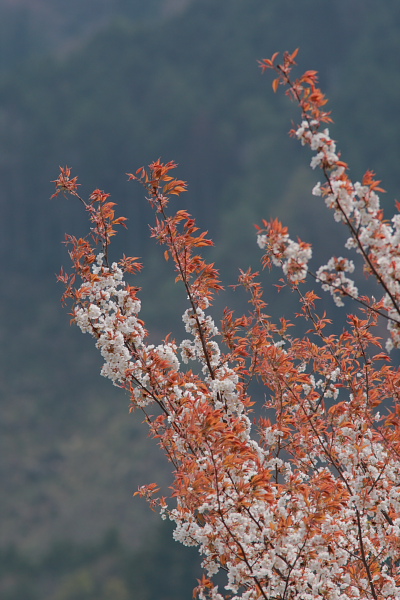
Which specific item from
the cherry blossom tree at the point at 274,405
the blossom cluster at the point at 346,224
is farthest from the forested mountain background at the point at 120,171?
the blossom cluster at the point at 346,224

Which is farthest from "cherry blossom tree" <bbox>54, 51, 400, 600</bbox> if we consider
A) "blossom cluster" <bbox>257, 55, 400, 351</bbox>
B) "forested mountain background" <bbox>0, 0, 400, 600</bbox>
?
"forested mountain background" <bbox>0, 0, 400, 600</bbox>

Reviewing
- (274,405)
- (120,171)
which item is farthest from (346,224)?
(120,171)

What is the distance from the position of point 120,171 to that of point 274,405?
8053cm

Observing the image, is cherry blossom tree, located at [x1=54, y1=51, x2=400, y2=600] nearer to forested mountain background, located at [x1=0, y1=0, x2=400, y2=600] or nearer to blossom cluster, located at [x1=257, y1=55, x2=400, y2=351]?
blossom cluster, located at [x1=257, y1=55, x2=400, y2=351]

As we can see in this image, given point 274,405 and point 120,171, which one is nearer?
point 274,405

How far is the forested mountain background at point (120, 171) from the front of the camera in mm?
49031

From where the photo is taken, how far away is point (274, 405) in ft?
16.4

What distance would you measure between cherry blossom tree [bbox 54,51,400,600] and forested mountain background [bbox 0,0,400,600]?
33.6 meters

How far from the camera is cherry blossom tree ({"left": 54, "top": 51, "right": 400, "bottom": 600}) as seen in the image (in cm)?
343

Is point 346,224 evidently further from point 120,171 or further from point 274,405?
point 120,171

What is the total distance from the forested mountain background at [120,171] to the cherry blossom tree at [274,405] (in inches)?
1325

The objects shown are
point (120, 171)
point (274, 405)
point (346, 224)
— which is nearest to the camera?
point (346, 224)

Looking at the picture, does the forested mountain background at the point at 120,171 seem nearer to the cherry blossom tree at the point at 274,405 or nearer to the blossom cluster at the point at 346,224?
the cherry blossom tree at the point at 274,405

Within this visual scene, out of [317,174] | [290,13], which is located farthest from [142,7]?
[317,174]
